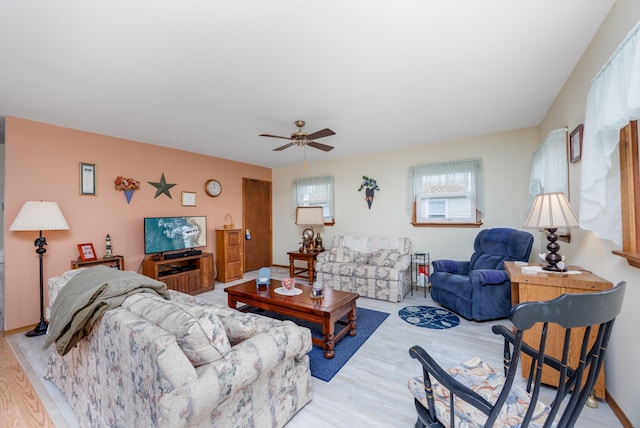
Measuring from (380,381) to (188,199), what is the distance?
4202 mm

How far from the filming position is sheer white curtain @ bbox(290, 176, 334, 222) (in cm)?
553

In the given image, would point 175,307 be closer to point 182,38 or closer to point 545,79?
point 182,38

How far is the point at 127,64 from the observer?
2.04 m

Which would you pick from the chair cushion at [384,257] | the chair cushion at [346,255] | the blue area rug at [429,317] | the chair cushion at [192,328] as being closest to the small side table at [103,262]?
the chair cushion at [192,328]

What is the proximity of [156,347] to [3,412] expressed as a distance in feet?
5.73

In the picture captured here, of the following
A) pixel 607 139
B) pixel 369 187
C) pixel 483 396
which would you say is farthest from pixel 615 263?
pixel 369 187

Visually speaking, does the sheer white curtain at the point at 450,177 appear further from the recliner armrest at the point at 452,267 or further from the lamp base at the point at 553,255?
the lamp base at the point at 553,255

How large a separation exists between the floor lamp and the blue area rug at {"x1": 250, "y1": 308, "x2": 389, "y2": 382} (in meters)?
2.32

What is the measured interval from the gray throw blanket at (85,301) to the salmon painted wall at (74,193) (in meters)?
2.09

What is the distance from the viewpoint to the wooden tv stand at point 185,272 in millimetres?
3908

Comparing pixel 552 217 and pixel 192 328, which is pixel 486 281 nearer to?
pixel 552 217

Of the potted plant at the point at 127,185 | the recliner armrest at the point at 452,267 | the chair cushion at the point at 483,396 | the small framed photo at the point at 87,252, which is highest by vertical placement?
the potted plant at the point at 127,185

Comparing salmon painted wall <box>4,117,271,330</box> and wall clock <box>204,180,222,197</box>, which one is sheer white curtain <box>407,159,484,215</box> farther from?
salmon painted wall <box>4,117,271,330</box>

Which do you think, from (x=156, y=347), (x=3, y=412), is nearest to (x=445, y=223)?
(x=156, y=347)
